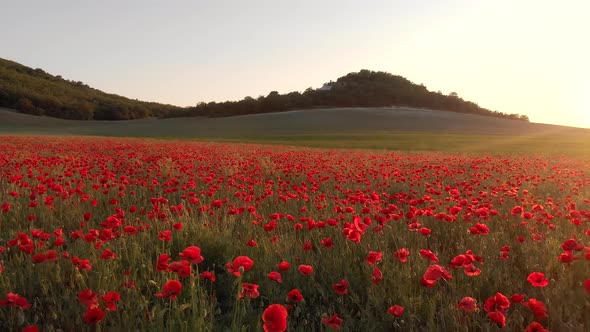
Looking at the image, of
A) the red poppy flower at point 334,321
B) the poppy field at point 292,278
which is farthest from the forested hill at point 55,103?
the red poppy flower at point 334,321

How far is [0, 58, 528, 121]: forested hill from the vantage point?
7719 centimetres

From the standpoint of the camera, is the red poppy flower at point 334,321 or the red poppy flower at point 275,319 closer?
the red poppy flower at point 275,319

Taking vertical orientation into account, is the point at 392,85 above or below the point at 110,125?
above

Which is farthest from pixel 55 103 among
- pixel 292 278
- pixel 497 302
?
pixel 497 302

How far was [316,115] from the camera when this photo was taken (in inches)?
2501

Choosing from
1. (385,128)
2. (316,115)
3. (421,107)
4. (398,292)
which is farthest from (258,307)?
(421,107)

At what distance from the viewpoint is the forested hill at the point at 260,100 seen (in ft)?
253

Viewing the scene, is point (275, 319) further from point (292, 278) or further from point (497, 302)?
point (292, 278)

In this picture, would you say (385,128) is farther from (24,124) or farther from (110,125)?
(24,124)

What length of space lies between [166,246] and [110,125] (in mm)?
63135

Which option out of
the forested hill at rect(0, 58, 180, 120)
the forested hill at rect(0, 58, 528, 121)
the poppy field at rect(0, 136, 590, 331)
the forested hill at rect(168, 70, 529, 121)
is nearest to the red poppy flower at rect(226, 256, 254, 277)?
the poppy field at rect(0, 136, 590, 331)

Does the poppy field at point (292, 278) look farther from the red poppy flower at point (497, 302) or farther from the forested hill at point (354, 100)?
the forested hill at point (354, 100)

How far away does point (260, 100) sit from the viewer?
8100 centimetres

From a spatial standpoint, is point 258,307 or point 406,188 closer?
point 258,307
